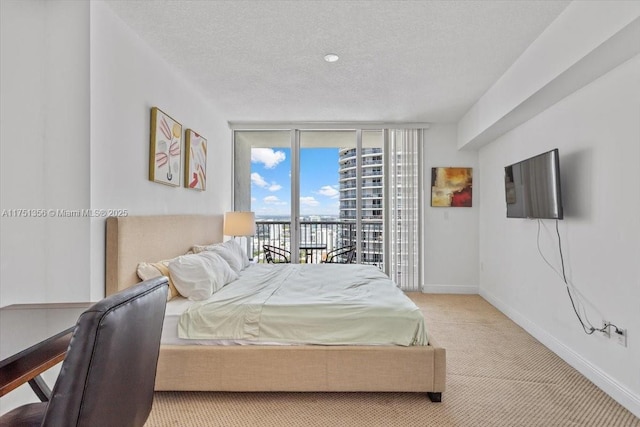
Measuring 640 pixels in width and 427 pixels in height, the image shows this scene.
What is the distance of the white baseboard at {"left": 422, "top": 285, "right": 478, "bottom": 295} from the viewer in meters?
4.85

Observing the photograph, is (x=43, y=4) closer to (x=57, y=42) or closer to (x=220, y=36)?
(x=57, y=42)

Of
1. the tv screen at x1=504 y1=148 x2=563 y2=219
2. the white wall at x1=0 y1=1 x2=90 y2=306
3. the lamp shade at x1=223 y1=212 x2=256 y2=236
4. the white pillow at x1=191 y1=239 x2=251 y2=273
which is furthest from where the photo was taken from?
the lamp shade at x1=223 y1=212 x2=256 y2=236

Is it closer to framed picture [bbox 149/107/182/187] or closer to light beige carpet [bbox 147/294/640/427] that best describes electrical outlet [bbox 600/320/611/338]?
light beige carpet [bbox 147/294/640/427]

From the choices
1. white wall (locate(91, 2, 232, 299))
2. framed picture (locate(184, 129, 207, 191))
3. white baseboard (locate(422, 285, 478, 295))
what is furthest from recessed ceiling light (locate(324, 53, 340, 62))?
white baseboard (locate(422, 285, 478, 295))

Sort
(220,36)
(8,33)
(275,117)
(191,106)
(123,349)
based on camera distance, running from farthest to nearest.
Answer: (275,117) < (191,106) < (220,36) < (8,33) < (123,349)

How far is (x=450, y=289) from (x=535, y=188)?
2437mm

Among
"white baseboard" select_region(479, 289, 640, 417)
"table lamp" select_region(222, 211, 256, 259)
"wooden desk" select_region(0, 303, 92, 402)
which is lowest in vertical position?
"white baseboard" select_region(479, 289, 640, 417)

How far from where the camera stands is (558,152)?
2641 millimetres

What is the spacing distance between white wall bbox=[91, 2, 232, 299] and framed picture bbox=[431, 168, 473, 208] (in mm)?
3563

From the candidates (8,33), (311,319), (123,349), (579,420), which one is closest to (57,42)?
(8,33)

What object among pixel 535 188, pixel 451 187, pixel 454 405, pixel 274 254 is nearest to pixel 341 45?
pixel 535 188

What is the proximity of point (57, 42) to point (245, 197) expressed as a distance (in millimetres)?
3391

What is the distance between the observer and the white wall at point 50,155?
6.12 ft

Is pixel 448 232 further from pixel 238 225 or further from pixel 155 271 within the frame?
pixel 155 271
